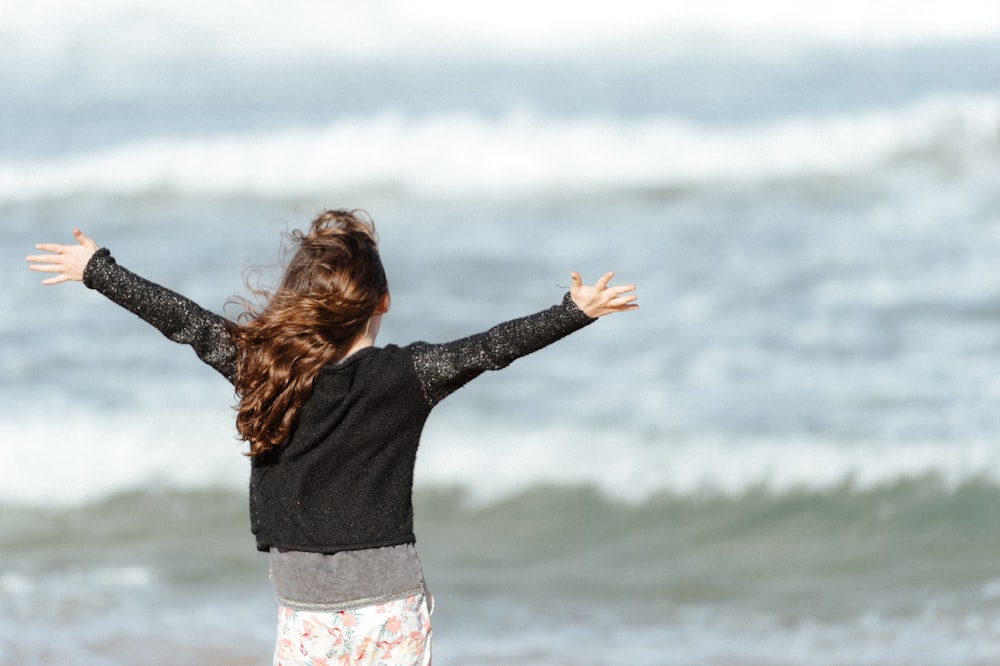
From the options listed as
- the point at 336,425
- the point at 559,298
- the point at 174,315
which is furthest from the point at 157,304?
the point at 559,298

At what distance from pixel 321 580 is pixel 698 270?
292 inches

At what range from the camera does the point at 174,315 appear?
7.77ft

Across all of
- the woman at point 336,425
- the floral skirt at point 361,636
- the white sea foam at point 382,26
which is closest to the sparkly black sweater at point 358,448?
the woman at point 336,425

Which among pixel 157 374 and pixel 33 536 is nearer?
pixel 33 536

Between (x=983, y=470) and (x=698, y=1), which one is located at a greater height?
(x=698, y=1)

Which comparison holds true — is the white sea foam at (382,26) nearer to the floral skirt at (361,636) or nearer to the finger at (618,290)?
the finger at (618,290)

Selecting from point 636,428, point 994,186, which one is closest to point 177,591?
point 636,428

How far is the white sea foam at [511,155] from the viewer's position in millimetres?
12453

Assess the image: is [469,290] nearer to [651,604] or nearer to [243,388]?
[651,604]

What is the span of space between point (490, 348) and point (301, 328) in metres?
0.34

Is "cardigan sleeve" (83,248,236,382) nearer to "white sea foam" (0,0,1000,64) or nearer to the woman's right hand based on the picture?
the woman's right hand

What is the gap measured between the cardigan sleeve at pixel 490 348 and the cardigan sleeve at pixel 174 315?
1.20 feet

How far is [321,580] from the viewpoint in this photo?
2.34m

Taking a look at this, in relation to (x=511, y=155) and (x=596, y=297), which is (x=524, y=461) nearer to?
(x=596, y=297)
